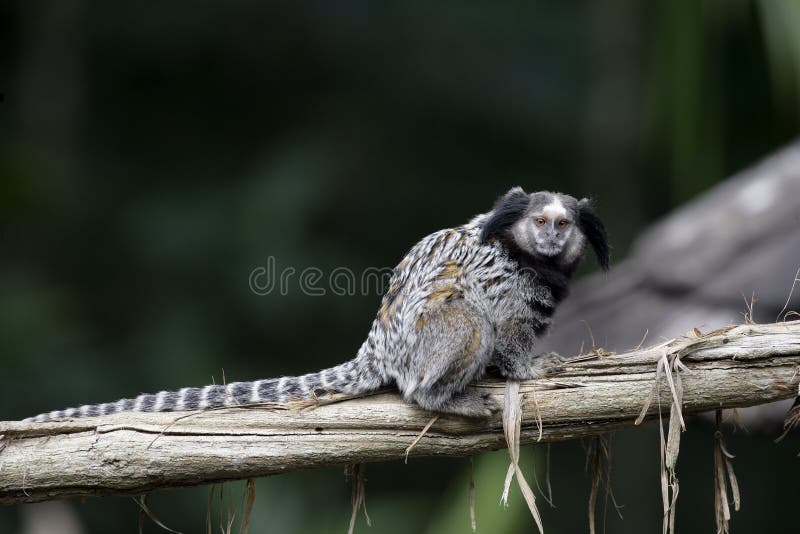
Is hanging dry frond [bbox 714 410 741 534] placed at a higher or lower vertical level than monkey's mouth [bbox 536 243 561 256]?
lower

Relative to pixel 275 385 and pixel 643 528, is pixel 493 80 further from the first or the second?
pixel 275 385

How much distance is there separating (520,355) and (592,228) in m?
0.71

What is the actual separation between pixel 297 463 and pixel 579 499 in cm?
582

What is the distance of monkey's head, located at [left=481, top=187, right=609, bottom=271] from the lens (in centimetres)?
338

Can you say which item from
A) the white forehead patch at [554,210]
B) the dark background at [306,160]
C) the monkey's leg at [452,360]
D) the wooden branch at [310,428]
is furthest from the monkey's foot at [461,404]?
the dark background at [306,160]

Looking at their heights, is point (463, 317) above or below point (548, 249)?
below

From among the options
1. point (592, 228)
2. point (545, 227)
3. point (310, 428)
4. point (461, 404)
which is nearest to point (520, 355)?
point (461, 404)

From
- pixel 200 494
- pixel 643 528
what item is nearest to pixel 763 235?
pixel 643 528

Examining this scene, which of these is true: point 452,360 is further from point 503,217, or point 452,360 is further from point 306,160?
point 306,160

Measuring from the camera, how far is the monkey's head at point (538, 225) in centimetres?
338

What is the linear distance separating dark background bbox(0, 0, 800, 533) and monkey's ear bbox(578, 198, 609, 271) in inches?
140

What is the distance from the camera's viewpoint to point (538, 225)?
339 centimetres

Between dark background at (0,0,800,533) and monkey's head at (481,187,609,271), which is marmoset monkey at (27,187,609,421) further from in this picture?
dark background at (0,0,800,533)

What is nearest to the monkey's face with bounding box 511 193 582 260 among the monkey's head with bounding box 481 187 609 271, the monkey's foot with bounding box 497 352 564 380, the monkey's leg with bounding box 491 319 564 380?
the monkey's head with bounding box 481 187 609 271
